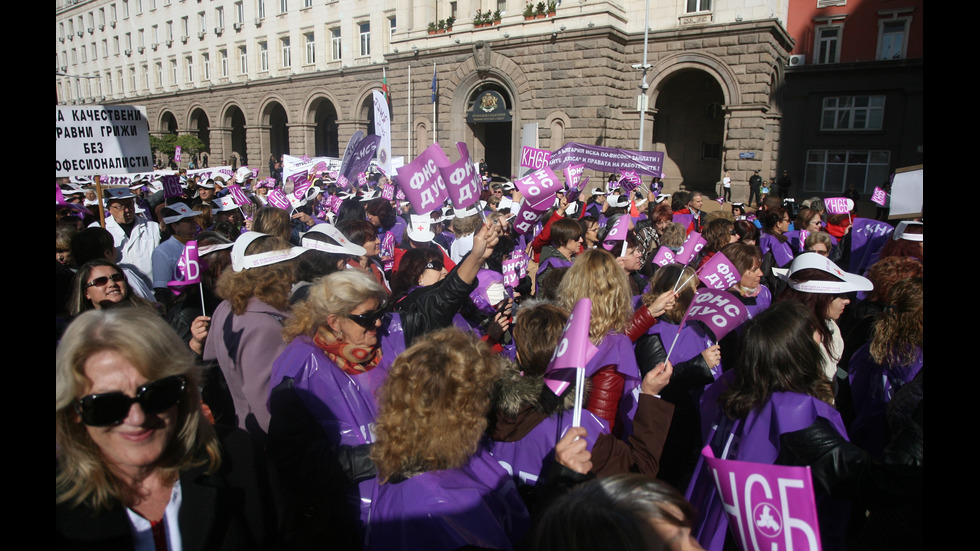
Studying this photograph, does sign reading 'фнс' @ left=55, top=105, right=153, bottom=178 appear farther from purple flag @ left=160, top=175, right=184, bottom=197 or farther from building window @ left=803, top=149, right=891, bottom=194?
building window @ left=803, top=149, right=891, bottom=194

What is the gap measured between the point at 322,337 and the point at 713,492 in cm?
172

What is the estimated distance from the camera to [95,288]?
3162 millimetres

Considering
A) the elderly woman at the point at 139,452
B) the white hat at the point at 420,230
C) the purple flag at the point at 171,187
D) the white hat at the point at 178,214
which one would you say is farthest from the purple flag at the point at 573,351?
the purple flag at the point at 171,187

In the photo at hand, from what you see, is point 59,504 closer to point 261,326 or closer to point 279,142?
point 261,326

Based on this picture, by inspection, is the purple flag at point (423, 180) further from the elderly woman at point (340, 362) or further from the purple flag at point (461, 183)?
the elderly woman at point (340, 362)

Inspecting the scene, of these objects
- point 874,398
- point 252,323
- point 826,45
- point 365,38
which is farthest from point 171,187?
point 826,45

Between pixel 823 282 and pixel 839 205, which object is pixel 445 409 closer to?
pixel 823 282

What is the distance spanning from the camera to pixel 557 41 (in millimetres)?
21953

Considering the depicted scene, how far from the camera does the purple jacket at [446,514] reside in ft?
5.41

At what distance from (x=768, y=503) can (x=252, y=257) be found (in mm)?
2621

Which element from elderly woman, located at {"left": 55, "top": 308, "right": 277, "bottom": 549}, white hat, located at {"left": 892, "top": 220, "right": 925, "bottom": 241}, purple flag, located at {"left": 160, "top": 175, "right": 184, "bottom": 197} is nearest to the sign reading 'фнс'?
elderly woman, located at {"left": 55, "top": 308, "right": 277, "bottom": 549}

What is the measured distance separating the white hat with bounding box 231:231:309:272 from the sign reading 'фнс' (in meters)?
2.32

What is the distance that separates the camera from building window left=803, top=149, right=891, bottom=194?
23688 mm
